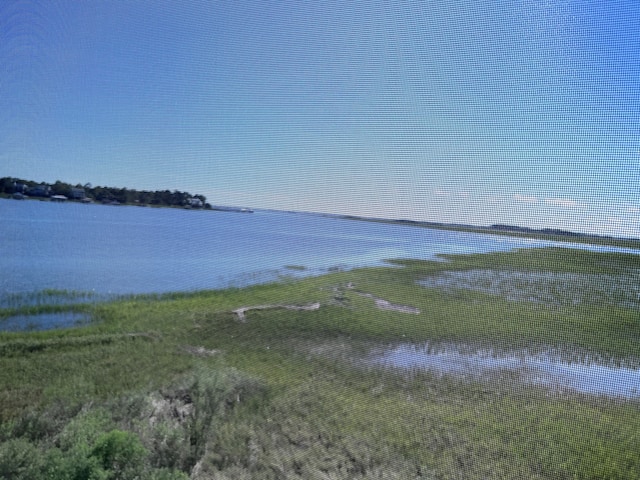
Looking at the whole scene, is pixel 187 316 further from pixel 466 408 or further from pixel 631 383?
pixel 631 383

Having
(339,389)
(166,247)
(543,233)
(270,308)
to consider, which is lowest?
(339,389)

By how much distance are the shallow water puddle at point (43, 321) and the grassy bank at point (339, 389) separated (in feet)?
0.41

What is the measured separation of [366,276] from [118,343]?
4.10ft

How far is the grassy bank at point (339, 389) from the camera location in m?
1.26

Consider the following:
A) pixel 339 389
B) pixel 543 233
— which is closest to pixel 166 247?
pixel 339 389

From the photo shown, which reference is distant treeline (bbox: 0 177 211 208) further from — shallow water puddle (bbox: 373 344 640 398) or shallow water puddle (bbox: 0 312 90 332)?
shallow water puddle (bbox: 373 344 640 398)

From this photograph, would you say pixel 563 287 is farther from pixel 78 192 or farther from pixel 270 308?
pixel 78 192

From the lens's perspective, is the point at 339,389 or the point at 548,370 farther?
the point at 339,389

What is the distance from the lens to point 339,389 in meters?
1.77

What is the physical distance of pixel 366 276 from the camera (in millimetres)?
2066

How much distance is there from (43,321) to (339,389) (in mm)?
1657

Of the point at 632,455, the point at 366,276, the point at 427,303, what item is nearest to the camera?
the point at 632,455

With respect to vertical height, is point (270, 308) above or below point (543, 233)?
below

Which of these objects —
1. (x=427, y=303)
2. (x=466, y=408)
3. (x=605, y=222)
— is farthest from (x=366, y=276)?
(x=605, y=222)
